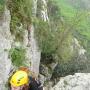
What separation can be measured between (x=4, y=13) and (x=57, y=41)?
31.4 feet

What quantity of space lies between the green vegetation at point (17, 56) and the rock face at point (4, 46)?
39 centimetres

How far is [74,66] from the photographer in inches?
1087

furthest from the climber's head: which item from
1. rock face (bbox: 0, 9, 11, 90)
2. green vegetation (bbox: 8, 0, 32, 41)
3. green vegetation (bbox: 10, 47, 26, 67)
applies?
green vegetation (bbox: 8, 0, 32, 41)

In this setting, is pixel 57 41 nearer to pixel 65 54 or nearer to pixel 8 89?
pixel 65 54

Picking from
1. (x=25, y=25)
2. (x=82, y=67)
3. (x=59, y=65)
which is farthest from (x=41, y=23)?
(x=82, y=67)

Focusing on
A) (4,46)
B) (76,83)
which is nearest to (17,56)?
(4,46)

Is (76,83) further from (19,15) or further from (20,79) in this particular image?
(20,79)

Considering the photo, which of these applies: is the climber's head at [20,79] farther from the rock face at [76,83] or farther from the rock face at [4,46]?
the rock face at [76,83]

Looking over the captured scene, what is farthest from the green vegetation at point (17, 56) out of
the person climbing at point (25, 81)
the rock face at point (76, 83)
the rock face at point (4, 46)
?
the rock face at point (76, 83)

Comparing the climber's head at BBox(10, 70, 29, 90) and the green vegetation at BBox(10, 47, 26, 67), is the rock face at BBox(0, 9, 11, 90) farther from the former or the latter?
the climber's head at BBox(10, 70, 29, 90)

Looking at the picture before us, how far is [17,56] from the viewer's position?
42.9ft

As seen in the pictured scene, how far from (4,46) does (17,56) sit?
1036 millimetres

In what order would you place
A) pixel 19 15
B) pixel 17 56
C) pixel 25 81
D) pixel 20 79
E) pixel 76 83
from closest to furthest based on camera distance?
pixel 20 79, pixel 25 81, pixel 17 56, pixel 19 15, pixel 76 83

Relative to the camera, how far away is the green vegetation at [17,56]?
12883 mm
